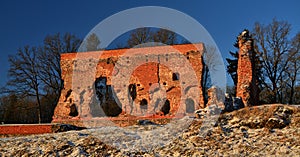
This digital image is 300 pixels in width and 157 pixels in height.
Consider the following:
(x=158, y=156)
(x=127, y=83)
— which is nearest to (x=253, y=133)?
(x=158, y=156)

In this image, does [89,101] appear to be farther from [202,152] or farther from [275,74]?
[202,152]

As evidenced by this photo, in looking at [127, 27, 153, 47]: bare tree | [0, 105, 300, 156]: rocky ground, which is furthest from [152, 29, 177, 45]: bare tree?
[0, 105, 300, 156]: rocky ground

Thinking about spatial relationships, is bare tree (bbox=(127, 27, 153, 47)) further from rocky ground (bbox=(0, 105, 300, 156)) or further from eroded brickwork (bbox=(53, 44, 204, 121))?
rocky ground (bbox=(0, 105, 300, 156))

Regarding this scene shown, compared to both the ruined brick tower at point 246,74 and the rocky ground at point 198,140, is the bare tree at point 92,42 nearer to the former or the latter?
the ruined brick tower at point 246,74

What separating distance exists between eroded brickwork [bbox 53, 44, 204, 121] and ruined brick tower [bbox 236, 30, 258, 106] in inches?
285

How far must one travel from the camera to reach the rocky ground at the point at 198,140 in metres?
4.41

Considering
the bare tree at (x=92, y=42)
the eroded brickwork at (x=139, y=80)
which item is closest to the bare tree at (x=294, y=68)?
the eroded brickwork at (x=139, y=80)

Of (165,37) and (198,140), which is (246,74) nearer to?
(198,140)

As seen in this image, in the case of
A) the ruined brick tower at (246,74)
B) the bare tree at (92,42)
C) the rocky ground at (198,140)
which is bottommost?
the rocky ground at (198,140)

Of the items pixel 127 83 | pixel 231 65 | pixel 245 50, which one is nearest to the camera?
pixel 245 50

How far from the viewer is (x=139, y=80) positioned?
74.8 ft

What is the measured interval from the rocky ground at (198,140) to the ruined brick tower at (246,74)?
844 cm

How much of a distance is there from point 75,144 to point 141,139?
3.34 feet

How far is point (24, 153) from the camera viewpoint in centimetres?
488
